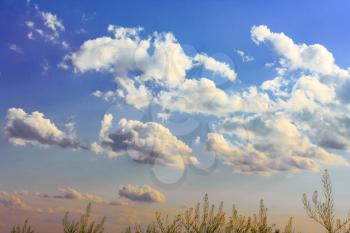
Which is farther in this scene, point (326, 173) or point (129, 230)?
point (129, 230)

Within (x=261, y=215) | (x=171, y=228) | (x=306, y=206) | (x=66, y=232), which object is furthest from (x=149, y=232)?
(x=306, y=206)

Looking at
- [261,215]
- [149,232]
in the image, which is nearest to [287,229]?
[261,215]

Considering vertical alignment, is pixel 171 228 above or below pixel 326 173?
below

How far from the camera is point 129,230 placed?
5634 cm

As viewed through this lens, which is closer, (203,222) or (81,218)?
(203,222)

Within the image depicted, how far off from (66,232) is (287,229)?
2275cm

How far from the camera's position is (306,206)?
89.2 feet

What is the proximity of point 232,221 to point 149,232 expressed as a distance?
38.5 ft

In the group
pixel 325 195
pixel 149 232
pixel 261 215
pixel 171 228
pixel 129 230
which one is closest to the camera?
pixel 325 195

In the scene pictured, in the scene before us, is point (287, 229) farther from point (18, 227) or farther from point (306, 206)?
point (18, 227)

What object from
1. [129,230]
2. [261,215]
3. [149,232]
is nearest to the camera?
[261,215]

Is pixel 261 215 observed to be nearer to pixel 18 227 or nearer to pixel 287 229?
pixel 287 229

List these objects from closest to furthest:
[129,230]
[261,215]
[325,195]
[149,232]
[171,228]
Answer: [325,195], [261,215], [171,228], [149,232], [129,230]

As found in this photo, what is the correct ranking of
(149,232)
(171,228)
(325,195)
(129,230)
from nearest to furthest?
(325,195)
(171,228)
(149,232)
(129,230)
